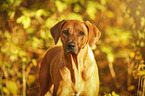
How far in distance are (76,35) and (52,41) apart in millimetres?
1231

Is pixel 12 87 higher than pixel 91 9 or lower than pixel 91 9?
lower

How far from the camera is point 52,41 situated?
→ 347 cm

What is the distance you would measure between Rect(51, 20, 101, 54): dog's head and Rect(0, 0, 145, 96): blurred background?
899mm

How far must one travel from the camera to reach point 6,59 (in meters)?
3.69

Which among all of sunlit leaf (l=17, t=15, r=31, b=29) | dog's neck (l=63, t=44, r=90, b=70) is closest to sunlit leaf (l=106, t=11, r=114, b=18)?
dog's neck (l=63, t=44, r=90, b=70)

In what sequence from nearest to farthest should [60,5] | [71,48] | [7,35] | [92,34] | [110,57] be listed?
[71,48], [92,34], [60,5], [110,57], [7,35]

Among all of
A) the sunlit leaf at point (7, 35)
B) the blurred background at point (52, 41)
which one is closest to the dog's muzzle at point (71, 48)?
the blurred background at point (52, 41)

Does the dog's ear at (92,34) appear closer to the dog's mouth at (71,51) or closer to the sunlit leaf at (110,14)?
the dog's mouth at (71,51)

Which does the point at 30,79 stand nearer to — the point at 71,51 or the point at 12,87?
the point at 12,87

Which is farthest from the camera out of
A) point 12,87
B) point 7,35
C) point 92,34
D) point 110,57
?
point 7,35

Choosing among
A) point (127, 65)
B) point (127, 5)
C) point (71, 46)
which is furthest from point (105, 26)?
point (71, 46)

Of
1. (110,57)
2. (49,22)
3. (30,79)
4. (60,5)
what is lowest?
(30,79)

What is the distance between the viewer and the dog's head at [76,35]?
2.25m

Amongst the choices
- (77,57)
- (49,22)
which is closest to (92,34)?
(77,57)
